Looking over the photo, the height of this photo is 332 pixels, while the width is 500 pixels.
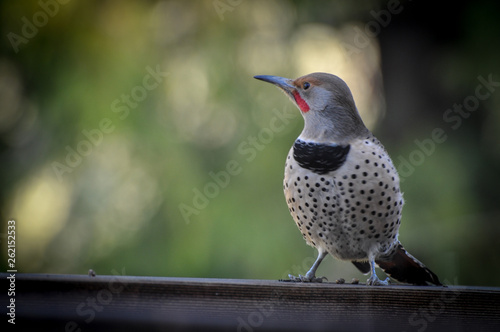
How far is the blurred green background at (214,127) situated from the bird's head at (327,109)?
195cm

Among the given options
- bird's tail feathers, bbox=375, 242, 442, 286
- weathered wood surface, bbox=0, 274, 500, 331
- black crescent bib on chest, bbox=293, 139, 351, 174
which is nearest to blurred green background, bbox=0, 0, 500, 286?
bird's tail feathers, bbox=375, 242, 442, 286

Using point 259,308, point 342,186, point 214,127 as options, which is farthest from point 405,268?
point 214,127

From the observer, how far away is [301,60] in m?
4.89

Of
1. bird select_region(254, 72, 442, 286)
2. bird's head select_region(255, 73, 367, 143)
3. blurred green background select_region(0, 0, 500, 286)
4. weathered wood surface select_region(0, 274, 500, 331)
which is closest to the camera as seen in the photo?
weathered wood surface select_region(0, 274, 500, 331)

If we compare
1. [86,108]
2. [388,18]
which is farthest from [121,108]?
[388,18]

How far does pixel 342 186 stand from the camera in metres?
2.42

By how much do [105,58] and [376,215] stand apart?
3261mm

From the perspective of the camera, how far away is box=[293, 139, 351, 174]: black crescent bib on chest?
245cm

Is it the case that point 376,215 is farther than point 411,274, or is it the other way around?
point 411,274

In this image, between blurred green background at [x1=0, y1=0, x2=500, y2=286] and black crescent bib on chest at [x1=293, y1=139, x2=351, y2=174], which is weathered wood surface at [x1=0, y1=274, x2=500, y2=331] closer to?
black crescent bib on chest at [x1=293, y1=139, x2=351, y2=174]

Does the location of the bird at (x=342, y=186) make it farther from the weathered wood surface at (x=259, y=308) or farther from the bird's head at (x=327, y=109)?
the weathered wood surface at (x=259, y=308)

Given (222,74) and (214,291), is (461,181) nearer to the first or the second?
(222,74)

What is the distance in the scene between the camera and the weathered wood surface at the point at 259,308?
5.94ft

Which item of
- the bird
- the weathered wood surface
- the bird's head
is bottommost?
Result: the weathered wood surface
